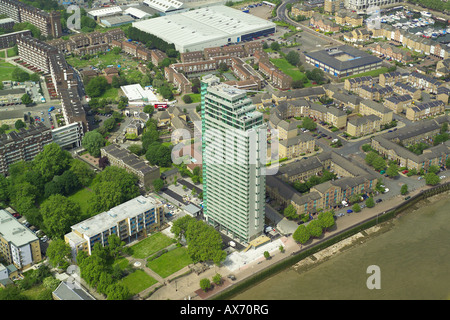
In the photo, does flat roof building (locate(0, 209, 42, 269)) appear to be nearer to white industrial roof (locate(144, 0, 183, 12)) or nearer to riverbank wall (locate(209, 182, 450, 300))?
riverbank wall (locate(209, 182, 450, 300))

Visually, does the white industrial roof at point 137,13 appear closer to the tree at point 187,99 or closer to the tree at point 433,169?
the tree at point 187,99

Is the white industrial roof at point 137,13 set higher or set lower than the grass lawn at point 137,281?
higher

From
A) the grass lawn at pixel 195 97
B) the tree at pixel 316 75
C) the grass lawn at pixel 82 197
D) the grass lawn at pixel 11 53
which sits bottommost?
the grass lawn at pixel 82 197

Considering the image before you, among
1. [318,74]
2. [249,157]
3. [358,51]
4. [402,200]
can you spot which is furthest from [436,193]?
[358,51]

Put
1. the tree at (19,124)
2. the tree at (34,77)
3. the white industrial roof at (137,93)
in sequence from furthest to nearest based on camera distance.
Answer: the tree at (34,77)
the white industrial roof at (137,93)
the tree at (19,124)

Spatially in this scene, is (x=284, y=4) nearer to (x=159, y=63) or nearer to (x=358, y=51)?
(x=358, y=51)

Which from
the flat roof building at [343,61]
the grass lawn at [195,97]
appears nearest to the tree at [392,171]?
the flat roof building at [343,61]

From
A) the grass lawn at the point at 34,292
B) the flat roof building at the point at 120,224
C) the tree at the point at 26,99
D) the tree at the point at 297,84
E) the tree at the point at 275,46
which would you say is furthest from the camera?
the tree at the point at 275,46
